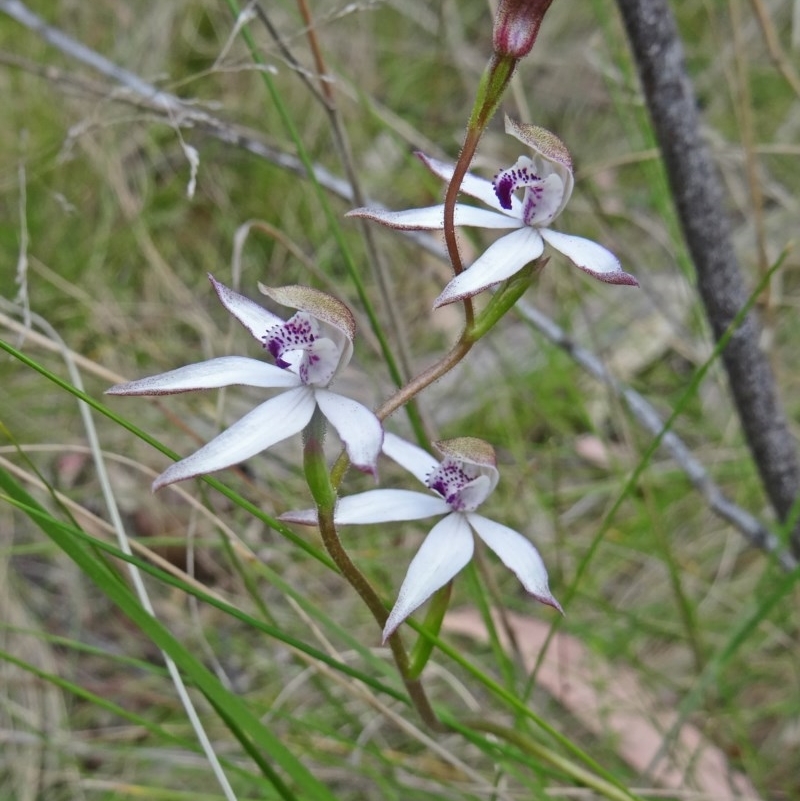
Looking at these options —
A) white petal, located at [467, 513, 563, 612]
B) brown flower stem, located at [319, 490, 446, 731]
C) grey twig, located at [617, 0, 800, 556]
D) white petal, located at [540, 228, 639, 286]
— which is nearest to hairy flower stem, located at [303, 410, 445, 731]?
brown flower stem, located at [319, 490, 446, 731]

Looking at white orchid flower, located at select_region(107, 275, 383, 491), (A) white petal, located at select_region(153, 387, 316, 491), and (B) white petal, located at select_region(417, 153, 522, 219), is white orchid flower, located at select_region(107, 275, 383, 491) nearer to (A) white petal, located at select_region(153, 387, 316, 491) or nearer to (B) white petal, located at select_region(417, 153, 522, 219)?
(A) white petal, located at select_region(153, 387, 316, 491)

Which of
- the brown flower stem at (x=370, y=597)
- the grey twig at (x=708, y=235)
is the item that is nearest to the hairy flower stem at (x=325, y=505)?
the brown flower stem at (x=370, y=597)

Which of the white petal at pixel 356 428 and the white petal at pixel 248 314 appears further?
the white petal at pixel 248 314

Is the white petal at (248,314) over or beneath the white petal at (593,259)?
beneath

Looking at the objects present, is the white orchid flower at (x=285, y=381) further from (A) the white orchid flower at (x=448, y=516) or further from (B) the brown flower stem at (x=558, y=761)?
(B) the brown flower stem at (x=558, y=761)

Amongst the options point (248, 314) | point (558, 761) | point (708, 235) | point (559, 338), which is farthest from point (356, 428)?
point (559, 338)

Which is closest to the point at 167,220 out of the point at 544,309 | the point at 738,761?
the point at 544,309

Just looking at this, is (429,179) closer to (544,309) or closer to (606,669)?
(544,309)
